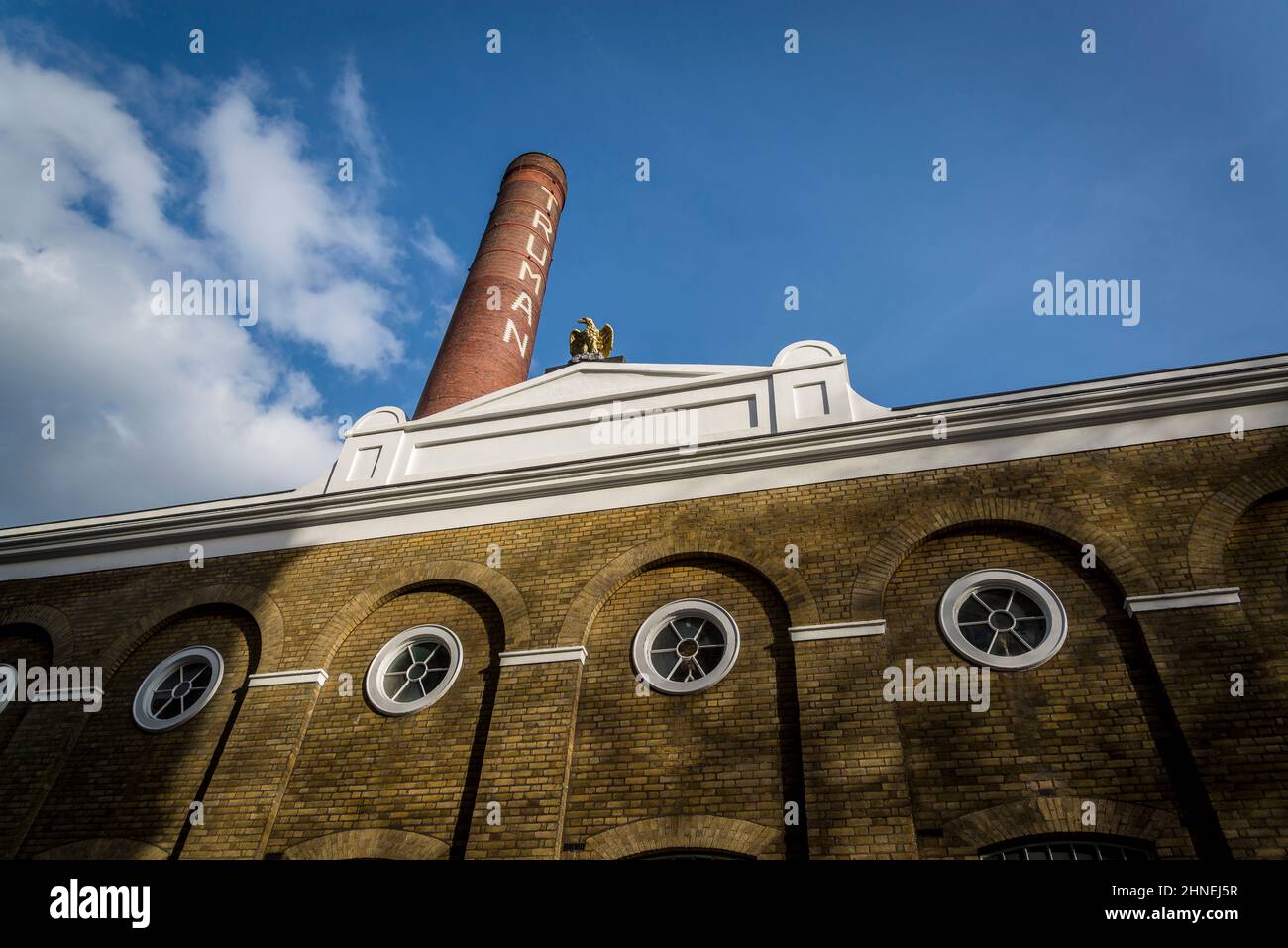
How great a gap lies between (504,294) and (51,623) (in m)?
12.5

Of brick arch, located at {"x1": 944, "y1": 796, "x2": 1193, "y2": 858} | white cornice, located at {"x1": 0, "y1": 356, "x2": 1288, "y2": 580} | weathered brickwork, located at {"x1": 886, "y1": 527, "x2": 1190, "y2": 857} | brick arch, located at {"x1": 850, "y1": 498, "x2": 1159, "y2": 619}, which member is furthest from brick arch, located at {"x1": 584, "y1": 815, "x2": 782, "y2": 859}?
white cornice, located at {"x1": 0, "y1": 356, "x2": 1288, "y2": 580}

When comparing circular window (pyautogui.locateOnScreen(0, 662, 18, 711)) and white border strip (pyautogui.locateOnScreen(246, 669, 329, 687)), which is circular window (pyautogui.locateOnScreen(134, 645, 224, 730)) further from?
circular window (pyautogui.locateOnScreen(0, 662, 18, 711))

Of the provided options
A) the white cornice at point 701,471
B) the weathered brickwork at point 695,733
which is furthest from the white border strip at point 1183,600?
the weathered brickwork at point 695,733

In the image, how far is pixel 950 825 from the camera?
22.6 ft

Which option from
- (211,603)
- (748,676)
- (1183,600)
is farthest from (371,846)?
(1183,600)

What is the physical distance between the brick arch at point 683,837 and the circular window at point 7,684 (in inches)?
341

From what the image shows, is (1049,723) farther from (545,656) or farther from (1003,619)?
(545,656)

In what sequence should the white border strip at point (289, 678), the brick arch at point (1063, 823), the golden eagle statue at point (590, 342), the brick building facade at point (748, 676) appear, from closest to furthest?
the brick arch at point (1063, 823) → the brick building facade at point (748, 676) → the white border strip at point (289, 678) → the golden eagle statue at point (590, 342)

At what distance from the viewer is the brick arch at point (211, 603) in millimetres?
10142

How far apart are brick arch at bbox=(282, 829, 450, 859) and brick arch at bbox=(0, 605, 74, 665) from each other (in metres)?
5.12

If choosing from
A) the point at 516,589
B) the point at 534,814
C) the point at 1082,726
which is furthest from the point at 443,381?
the point at 1082,726

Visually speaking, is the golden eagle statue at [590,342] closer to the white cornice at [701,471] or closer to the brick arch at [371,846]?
the white cornice at [701,471]

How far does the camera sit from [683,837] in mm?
7367
